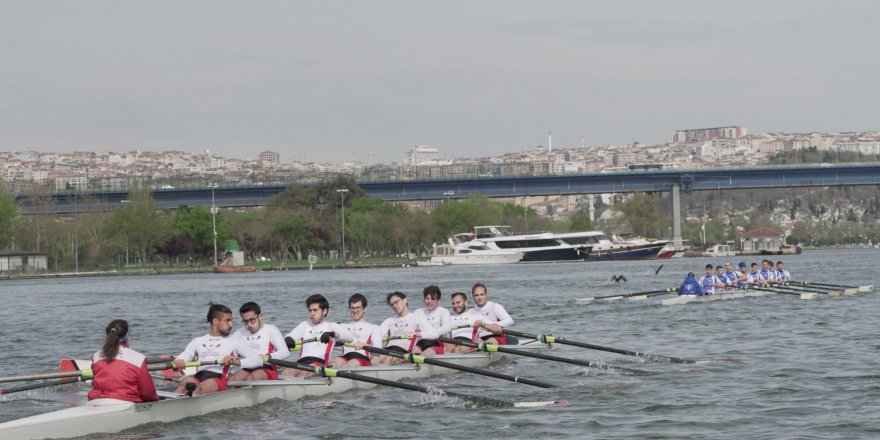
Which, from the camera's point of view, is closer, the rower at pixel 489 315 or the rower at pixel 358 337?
the rower at pixel 358 337

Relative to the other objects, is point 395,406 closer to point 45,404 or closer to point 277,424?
point 277,424

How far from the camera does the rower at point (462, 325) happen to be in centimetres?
2119

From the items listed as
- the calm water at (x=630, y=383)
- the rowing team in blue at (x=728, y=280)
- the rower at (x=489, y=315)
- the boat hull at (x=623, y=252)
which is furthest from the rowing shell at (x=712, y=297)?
the boat hull at (x=623, y=252)

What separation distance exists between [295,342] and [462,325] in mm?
4329

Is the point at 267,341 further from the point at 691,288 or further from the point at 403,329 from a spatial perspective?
the point at 691,288

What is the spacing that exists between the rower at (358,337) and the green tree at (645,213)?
4967 inches

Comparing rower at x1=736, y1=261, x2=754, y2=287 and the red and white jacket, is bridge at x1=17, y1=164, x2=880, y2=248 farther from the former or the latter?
the red and white jacket

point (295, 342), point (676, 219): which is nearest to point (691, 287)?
point (295, 342)

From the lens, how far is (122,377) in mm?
14391

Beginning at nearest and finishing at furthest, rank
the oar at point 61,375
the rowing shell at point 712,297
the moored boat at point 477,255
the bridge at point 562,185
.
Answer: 1. the oar at point 61,375
2. the rowing shell at point 712,297
3. the moored boat at point 477,255
4. the bridge at point 562,185

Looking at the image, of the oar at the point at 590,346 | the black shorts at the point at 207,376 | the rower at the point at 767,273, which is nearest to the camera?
the black shorts at the point at 207,376

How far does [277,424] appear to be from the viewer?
16141mm

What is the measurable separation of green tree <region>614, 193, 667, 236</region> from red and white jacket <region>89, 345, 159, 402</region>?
430ft

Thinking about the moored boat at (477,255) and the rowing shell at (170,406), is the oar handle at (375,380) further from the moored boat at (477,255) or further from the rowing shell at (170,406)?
the moored boat at (477,255)
